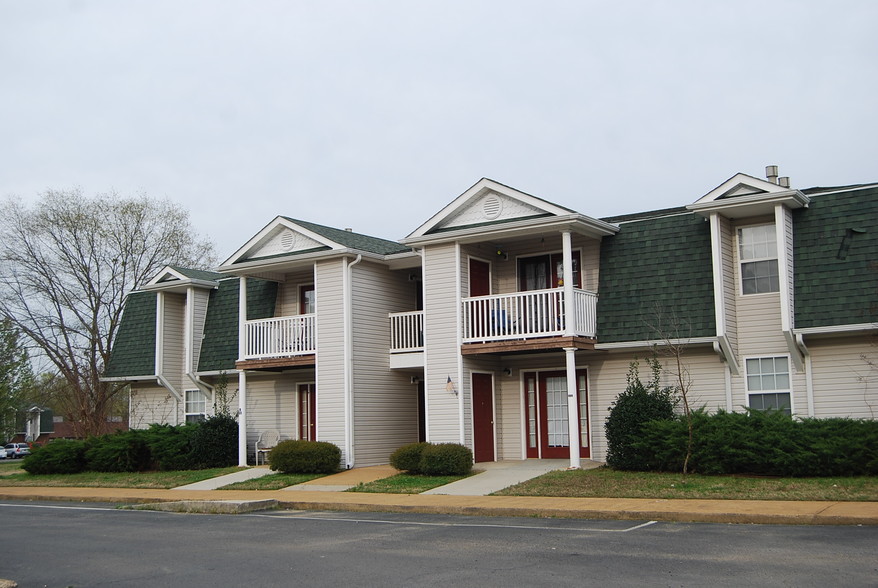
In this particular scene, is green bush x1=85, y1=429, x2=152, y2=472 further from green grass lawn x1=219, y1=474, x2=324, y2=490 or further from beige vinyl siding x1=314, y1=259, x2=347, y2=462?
beige vinyl siding x1=314, y1=259, x2=347, y2=462

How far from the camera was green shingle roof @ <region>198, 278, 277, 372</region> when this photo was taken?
90.5 ft

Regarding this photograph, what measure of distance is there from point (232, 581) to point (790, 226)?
14332 mm

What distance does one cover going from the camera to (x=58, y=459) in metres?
26.8

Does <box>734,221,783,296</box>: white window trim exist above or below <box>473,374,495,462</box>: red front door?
above

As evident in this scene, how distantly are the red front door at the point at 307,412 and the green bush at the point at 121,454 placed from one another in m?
4.32

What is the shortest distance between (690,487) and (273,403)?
1429 centimetres

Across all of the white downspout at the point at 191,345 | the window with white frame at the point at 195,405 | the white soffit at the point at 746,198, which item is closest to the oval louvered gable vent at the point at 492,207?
the white soffit at the point at 746,198

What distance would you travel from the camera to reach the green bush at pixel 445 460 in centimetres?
2042

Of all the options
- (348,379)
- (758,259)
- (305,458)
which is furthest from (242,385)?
(758,259)

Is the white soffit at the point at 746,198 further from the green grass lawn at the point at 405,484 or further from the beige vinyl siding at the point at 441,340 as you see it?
the green grass lawn at the point at 405,484

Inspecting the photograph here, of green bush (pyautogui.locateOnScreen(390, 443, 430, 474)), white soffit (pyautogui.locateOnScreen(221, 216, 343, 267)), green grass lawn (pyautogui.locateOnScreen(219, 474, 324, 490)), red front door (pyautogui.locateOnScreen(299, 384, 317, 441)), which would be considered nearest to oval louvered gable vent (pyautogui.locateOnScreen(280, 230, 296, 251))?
white soffit (pyautogui.locateOnScreen(221, 216, 343, 267))

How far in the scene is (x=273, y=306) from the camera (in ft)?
89.6

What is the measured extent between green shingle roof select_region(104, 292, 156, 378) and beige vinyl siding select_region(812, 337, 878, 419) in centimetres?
1977

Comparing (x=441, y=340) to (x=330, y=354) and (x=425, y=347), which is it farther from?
(x=330, y=354)
